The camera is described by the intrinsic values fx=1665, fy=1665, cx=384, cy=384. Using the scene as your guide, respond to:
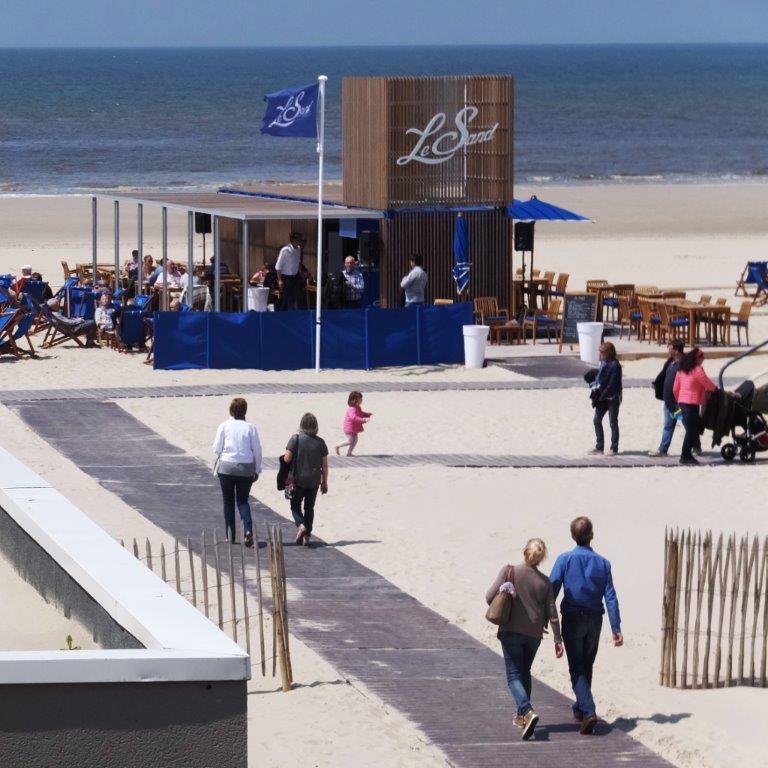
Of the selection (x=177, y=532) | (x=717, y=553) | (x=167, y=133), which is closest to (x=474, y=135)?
(x=177, y=532)

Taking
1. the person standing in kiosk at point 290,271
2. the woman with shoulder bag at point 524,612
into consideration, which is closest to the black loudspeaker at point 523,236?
the person standing in kiosk at point 290,271

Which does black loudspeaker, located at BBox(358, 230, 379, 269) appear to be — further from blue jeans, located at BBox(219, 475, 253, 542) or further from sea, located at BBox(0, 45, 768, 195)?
sea, located at BBox(0, 45, 768, 195)

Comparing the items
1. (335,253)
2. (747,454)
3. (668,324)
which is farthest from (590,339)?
(747,454)

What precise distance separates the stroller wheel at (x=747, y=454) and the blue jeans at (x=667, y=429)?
0.73 m

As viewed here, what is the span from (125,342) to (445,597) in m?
12.9

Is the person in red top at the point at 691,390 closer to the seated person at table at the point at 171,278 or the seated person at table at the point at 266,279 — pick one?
the seated person at table at the point at 266,279

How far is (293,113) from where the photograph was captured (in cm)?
2336

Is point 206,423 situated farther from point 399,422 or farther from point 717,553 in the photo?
point 717,553

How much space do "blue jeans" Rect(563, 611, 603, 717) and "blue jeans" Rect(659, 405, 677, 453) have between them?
8.16 meters

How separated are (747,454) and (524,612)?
8.81 metres

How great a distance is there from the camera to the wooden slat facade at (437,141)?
24.4 meters

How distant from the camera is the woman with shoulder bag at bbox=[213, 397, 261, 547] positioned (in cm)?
1234

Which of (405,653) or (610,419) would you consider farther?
(610,419)

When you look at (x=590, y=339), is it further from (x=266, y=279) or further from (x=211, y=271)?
(x=211, y=271)
